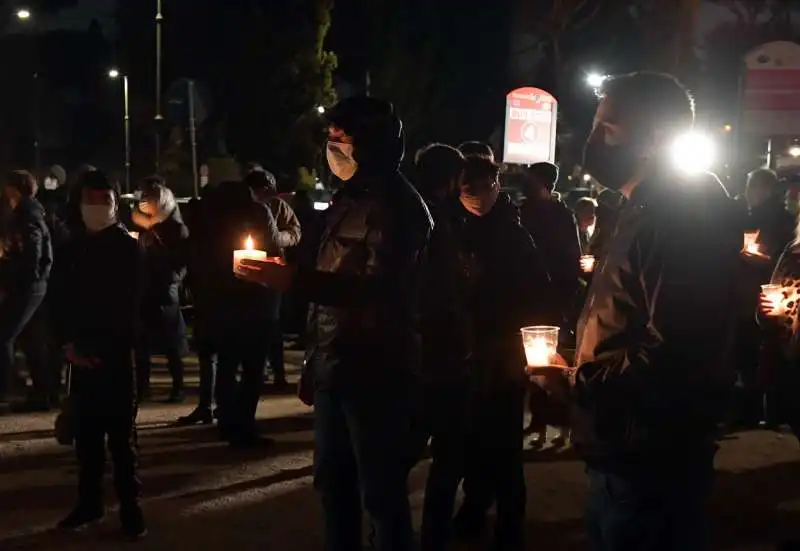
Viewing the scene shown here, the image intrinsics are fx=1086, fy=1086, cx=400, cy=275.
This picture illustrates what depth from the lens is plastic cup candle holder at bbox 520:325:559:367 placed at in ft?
10.4

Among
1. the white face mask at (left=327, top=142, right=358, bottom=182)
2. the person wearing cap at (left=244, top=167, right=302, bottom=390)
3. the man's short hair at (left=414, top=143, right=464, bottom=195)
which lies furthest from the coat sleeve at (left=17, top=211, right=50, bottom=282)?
the white face mask at (left=327, top=142, right=358, bottom=182)

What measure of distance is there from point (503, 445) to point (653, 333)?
114 inches

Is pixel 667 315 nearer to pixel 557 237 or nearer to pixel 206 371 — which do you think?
pixel 557 237

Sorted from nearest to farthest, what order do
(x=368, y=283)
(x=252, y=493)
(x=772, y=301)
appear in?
(x=368, y=283), (x=772, y=301), (x=252, y=493)

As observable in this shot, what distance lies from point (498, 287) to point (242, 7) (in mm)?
23928

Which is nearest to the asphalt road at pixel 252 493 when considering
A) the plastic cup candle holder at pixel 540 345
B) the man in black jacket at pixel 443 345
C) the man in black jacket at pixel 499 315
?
the man in black jacket at pixel 499 315

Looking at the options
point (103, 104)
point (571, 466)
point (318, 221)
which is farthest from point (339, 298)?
point (103, 104)

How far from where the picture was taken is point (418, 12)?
131ft

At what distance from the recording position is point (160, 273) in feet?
29.8

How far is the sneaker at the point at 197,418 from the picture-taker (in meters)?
8.71

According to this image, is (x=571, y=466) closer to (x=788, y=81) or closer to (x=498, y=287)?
(x=498, y=287)

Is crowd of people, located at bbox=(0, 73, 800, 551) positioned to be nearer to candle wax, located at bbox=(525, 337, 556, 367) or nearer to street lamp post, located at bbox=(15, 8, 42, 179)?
candle wax, located at bbox=(525, 337, 556, 367)

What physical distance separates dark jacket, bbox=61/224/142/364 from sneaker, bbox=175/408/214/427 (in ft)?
9.92

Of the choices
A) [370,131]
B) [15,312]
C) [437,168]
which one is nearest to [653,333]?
[370,131]
